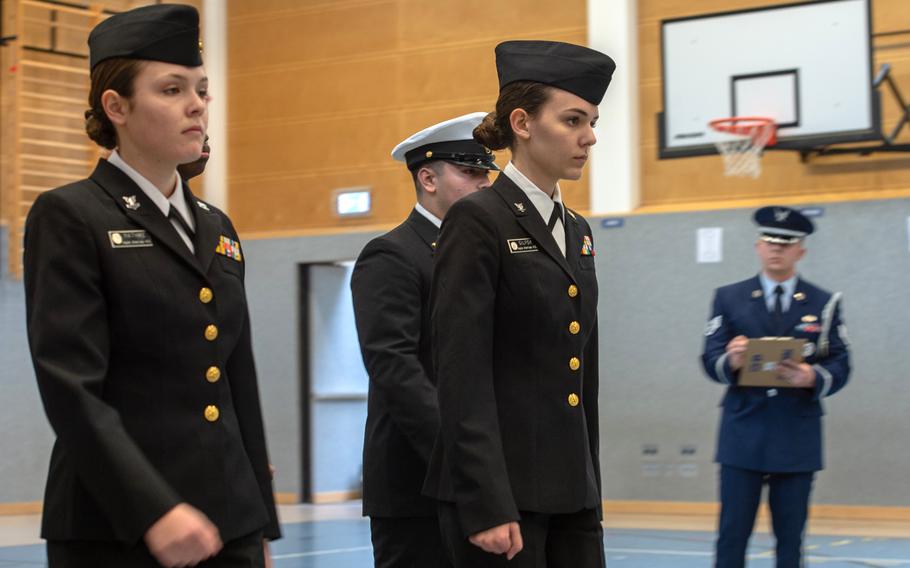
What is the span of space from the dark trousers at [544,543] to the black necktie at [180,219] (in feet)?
2.60

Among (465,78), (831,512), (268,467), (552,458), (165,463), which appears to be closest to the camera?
(165,463)

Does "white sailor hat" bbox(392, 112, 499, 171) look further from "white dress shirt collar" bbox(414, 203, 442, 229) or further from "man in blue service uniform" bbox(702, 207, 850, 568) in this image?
"man in blue service uniform" bbox(702, 207, 850, 568)

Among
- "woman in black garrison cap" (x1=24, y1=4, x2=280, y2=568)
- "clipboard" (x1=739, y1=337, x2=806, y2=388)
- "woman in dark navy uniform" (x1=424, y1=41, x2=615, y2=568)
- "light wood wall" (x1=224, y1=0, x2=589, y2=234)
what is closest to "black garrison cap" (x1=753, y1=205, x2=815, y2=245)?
"clipboard" (x1=739, y1=337, x2=806, y2=388)

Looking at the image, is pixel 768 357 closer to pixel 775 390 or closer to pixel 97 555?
pixel 775 390

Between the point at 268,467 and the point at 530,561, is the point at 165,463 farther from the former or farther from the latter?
the point at 530,561

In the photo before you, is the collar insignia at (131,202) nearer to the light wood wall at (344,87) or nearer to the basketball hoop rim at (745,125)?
the basketball hoop rim at (745,125)

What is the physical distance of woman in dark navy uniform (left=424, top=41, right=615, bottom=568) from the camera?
8.18ft

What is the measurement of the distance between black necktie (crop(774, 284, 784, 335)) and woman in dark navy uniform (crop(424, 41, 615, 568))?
108 inches

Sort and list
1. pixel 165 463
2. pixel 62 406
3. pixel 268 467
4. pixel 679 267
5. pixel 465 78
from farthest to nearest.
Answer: pixel 465 78, pixel 679 267, pixel 268 467, pixel 165 463, pixel 62 406

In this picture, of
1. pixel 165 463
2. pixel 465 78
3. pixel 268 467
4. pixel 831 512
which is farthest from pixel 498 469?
pixel 465 78

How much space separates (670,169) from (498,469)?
8.41 metres

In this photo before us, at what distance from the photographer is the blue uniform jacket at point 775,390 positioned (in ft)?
16.5

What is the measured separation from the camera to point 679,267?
10453mm

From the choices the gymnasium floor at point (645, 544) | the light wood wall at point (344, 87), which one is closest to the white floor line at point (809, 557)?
the gymnasium floor at point (645, 544)
